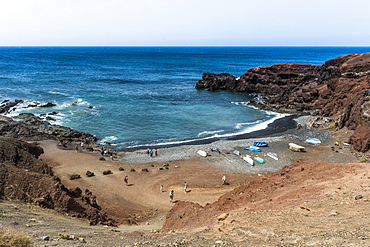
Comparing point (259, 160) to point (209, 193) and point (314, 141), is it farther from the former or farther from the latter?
point (314, 141)

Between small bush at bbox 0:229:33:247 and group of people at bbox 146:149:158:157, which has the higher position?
small bush at bbox 0:229:33:247

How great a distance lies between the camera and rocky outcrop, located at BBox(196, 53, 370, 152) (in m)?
45.1

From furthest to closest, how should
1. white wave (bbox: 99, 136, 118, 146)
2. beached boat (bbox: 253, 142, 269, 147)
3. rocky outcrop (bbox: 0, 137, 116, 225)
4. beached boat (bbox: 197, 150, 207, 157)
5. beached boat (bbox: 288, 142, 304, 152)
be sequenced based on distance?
white wave (bbox: 99, 136, 118, 146)
beached boat (bbox: 253, 142, 269, 147)
beached boat (bbox: 288, 142, 304, 152)
beached boat (bbox: 197, 150, 207, 157)
rocky outcrop (bbox: 0, 137, 116, 225)

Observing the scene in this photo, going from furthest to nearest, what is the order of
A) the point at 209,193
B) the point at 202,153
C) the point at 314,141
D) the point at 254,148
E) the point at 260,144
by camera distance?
the point at 314,141
the point at 260,144
the point at 254,148
the point at 202,153
the point at 209,193

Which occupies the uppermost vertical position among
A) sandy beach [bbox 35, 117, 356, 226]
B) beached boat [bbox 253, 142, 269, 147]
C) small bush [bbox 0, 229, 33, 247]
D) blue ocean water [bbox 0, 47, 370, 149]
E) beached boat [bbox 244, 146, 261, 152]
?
small bush [bbox 0, 229, 33, 247]

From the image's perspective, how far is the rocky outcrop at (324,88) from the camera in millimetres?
45084

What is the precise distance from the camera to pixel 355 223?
12.0 m

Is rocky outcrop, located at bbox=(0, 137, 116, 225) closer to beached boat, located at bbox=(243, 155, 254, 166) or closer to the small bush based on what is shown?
the small bush

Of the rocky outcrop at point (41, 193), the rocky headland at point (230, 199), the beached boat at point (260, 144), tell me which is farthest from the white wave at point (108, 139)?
the rocky outcrop at point (41, 193)

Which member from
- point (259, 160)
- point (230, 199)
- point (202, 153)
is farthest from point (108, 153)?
point (230, 199)

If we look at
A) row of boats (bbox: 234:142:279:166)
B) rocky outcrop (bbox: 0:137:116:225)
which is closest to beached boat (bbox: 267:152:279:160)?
row of boats (bbox: 234:142:279:166)

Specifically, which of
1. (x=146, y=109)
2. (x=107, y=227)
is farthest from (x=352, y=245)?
(x=146, y=109)

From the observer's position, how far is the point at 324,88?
68.4 metres

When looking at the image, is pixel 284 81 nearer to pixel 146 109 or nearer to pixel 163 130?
pixel 146 109
